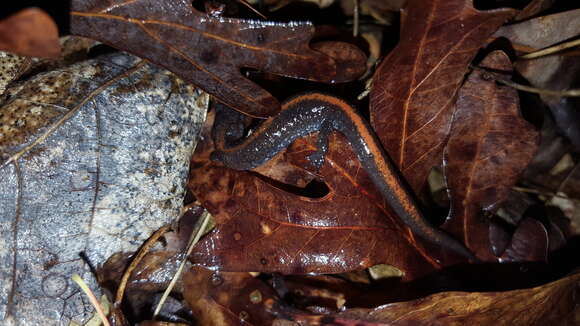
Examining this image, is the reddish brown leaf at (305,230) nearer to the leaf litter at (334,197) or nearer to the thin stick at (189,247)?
the leaf litter at (334,197)

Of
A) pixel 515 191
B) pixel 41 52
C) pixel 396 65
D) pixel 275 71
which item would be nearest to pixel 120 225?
pixel 41 52

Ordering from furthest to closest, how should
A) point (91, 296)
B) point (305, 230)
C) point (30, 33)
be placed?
1. point (305, 230)
2. point (91, 296)
3. point (30, 33)

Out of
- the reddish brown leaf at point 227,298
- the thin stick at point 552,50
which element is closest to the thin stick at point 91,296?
the reddish brown leaf at point 227,298

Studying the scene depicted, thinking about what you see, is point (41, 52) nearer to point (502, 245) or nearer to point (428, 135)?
point (428, 135)

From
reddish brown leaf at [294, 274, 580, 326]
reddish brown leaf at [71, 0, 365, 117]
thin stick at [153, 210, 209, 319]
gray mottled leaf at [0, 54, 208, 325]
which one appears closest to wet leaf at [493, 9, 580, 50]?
reddish brown leaf at [71, 0, 365, 117]

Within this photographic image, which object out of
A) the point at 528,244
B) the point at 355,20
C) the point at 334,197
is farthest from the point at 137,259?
the point at 528,244

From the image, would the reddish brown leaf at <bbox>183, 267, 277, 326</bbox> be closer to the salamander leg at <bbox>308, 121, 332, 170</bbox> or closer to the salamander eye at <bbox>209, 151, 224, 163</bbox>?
the salamander eye at <bbox>209, 151, 224, 163</bbox>

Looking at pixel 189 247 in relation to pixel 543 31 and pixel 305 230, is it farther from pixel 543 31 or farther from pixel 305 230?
pixel 543 31
